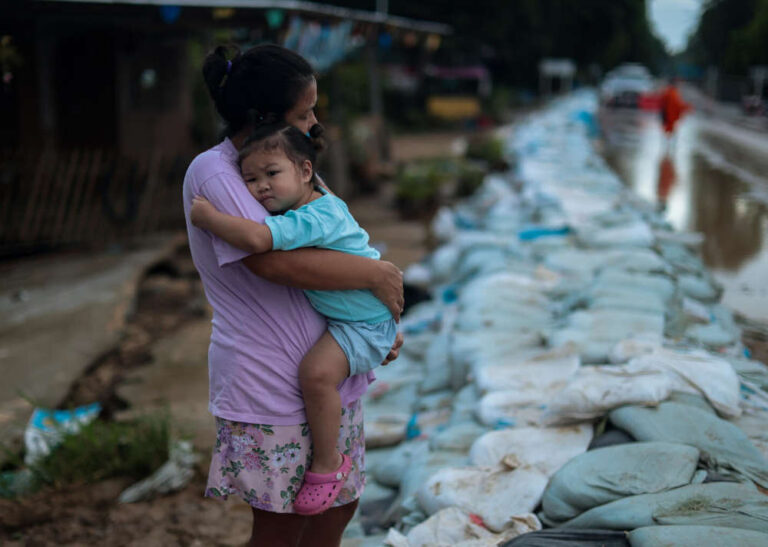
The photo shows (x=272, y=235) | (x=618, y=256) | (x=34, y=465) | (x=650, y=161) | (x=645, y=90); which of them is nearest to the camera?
(x=272, y=235)

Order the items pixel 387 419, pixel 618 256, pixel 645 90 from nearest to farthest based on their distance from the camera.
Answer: pixel 387 419 → pixel 618 256 → pixel 645 90

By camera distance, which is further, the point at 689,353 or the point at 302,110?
the point at 689,353

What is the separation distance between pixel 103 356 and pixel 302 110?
11.7 feet

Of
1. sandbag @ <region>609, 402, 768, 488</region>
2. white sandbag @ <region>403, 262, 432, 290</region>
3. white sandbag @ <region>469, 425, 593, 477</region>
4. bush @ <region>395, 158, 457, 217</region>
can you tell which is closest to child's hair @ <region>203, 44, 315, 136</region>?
white sandbag @ <region>469, 425, 593, 477</region>

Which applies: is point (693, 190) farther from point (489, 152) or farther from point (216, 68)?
point (216, 68)

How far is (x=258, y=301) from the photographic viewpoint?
161 centimetres

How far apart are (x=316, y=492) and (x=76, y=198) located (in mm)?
5854

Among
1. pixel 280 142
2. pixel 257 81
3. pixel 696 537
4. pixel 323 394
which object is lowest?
pixel 696 537

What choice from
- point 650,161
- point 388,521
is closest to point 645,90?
point 650,161

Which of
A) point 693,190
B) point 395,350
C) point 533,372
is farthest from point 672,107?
point 395,350

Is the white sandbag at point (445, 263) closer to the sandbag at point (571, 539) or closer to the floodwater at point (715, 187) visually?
the floodwater at point (715, 187)

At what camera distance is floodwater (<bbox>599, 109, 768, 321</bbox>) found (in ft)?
20.9

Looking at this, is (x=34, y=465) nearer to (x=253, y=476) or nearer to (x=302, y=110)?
(x=253, y=476)

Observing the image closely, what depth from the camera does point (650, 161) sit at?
46.1 feet
